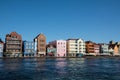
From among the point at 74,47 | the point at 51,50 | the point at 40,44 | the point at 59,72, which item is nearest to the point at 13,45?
the point at 40,44

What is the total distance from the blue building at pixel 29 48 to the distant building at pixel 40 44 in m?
2.60

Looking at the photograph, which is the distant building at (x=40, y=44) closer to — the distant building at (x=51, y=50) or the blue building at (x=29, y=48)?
the blue building at (x=29, y=48)

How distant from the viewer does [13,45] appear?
16938 cm

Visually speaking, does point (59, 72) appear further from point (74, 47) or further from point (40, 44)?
point (74, 47)

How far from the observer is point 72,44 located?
650 feet

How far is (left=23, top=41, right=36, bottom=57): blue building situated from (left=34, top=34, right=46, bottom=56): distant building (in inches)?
102

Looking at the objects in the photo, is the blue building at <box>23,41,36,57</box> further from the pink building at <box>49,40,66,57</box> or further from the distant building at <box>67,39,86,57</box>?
the distant building at <box>67,39,86,57</box>

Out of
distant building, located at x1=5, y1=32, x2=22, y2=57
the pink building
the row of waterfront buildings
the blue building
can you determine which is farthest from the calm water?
the pink building

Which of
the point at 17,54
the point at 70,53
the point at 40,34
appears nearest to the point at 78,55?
the point at 70,53

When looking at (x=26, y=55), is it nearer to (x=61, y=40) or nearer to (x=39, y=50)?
(x=39, y=50)

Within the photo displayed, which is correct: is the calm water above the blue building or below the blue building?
below

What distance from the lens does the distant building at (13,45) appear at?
552 feet

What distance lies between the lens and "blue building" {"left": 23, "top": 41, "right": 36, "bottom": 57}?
6806 inches

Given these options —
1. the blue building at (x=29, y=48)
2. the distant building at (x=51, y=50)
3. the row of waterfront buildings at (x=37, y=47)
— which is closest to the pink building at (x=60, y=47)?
the row of waterfront buildings at (x=37, y=47)
